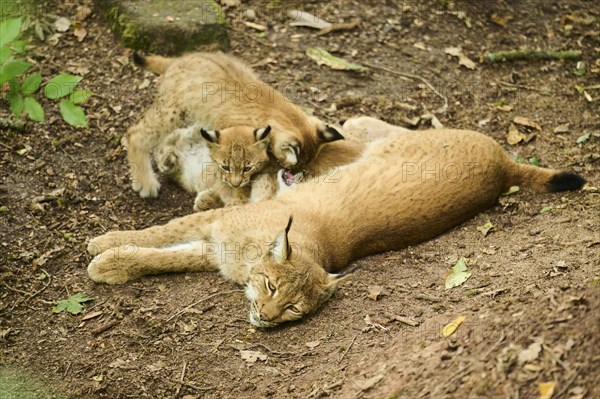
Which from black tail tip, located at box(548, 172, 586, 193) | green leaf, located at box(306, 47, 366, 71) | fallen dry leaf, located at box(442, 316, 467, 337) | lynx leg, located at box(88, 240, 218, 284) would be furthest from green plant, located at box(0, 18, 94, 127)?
green leaf, located at box(306, 47, 366, 71)

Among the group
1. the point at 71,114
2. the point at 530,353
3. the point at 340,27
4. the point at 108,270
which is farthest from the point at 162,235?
the point at 340,27

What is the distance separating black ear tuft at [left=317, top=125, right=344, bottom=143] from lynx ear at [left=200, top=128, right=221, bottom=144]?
84 cm

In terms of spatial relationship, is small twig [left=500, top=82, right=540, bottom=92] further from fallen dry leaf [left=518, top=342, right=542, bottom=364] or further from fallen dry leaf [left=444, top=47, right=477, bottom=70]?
fallen dry leaf [left=518, top=342, right=542, bottom=364]

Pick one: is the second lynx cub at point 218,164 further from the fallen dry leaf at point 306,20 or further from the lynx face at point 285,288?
the fallen dry leaf at point 306,20

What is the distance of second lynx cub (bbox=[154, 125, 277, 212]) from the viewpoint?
241 inches

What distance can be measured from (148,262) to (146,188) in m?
1.18

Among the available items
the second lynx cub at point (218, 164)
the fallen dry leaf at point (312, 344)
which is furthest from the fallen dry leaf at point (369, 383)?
the second lynx cub at point (218, 164)

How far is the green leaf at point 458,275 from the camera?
202 inches

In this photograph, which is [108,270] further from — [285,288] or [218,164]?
[218,164]

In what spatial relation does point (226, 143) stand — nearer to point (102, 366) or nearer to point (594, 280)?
point (102, 366)

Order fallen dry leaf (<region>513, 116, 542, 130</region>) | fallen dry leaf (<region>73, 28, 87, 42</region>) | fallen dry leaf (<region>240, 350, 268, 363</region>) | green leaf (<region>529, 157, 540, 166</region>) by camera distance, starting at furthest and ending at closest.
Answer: fallen dry leaf (<region>73, 28, 87, 42</region>) → fallen dry leaf (<region>513, 116, 542, 130</region>) → green leaf (<region>529, 157, 540, 166</region>) → fallen dry leaf (<region>240, 350, 268, 363</region>)

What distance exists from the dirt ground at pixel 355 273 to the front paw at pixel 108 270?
0.07 m

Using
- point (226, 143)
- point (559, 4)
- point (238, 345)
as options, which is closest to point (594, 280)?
point (238, 345)

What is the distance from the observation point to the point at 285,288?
4871mm
